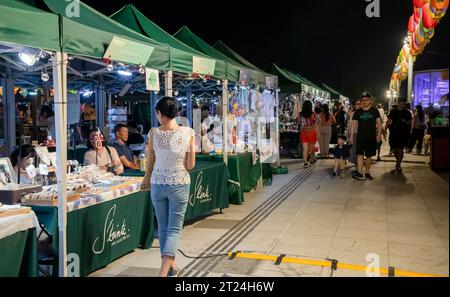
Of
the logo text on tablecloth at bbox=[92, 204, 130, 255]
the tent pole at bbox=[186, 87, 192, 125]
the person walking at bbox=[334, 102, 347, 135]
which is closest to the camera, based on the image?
the logo text on tablecloth at bbox=[92, 204, 130, 255]

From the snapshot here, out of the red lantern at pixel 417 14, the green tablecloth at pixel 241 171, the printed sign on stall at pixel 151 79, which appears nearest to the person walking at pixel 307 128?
the red lantern at pixel 417 14

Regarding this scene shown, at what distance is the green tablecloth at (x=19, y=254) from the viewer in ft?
9.32

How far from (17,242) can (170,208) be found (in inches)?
46.5

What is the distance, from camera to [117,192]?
13.7 feet

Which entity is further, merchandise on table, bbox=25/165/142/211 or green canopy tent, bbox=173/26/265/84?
green canopy tent, bbox=173/26/265/84

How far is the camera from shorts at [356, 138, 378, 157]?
9.02 m

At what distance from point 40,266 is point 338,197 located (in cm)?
518

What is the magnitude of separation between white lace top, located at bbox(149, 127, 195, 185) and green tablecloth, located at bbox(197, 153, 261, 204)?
3.05 meters

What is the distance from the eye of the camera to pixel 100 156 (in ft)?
17.7

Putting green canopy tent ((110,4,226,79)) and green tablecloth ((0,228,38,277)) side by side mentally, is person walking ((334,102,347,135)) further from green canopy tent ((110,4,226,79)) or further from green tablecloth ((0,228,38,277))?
green tablecloth ((0,228,38,277))

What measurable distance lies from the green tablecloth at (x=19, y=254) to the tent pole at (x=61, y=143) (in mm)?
305

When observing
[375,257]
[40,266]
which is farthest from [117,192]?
[375,257]

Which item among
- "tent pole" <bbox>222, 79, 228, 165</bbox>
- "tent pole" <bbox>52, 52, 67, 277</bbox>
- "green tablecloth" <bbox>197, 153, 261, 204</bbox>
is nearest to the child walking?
"green tablecloth" <bbox>197, 153, 261, 204</bbox>

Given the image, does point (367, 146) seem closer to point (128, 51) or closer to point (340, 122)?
point (128, 51)
